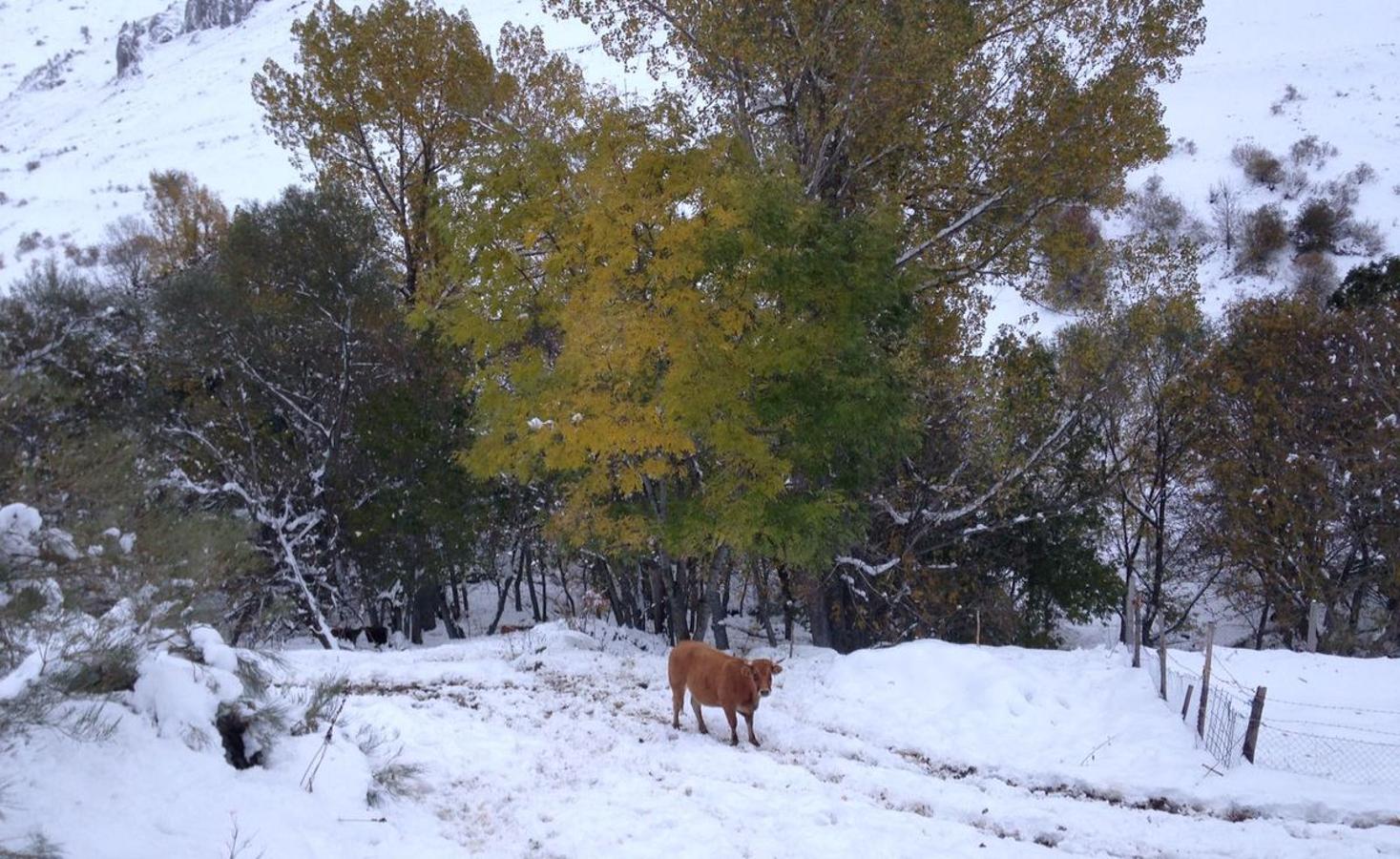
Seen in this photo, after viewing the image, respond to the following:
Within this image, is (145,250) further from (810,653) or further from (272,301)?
(810,653)

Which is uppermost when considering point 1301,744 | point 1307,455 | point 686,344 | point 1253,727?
point 686,344

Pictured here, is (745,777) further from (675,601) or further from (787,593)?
(787,593)

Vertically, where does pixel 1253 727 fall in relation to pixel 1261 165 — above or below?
below

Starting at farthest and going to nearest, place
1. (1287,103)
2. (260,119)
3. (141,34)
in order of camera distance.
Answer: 1. (141,34)
2. (260,119)
3. (1287,103)

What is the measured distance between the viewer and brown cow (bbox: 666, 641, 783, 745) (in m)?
9.44

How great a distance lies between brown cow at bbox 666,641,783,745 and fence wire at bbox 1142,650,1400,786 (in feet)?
15.3

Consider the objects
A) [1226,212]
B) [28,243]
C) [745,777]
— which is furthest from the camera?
[1226,212]

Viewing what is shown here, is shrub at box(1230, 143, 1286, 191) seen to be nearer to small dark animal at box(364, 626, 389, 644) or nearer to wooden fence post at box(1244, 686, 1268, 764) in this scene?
wooden fence post at box(1244, 686, 1268, 764)

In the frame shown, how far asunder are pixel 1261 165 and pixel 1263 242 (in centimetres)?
947

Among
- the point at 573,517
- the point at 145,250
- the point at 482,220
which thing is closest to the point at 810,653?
the point at 573,517

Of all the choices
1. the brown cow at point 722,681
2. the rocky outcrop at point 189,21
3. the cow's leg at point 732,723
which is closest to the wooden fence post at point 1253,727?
the brown cow at point 722,681

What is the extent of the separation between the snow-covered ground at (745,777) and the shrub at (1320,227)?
39.8 metres

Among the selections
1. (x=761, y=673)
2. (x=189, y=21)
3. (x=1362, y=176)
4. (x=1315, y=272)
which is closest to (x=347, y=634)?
(x=761, y=673)

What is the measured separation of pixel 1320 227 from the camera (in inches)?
1714
